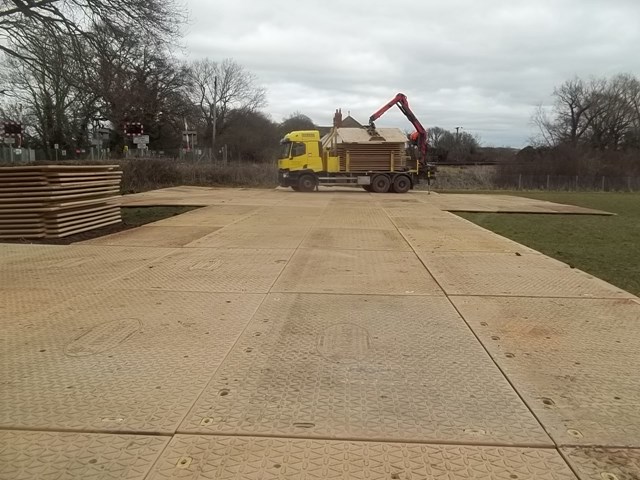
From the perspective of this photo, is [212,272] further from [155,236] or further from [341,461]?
[341,461]

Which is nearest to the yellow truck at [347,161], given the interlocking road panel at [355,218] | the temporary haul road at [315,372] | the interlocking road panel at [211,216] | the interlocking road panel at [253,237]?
the interlocking road panel at [355,218]

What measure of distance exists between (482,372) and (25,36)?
21.1 metres

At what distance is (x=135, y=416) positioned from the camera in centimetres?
346

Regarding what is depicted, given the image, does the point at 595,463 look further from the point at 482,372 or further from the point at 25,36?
the point at 25,36

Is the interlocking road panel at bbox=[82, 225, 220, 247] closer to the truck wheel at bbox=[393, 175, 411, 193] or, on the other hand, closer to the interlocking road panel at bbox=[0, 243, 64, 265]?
the interlocking road panel at bbox=[0, 243, 64, 265]

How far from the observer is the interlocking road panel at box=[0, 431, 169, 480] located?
9.39 ft

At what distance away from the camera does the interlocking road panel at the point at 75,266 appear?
7062 millimetres

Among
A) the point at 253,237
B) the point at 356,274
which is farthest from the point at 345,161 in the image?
the point at 356,274

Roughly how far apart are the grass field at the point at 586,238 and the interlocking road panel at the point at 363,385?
3.70 m

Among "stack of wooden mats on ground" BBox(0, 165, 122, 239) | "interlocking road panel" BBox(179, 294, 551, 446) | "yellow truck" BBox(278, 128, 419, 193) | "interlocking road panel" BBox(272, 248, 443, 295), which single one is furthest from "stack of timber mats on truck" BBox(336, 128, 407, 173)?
"interlocking road panel" BBox(179, 294, 551, 446)

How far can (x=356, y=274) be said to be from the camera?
772 centimetres

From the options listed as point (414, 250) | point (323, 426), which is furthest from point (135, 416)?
point (414, 250)

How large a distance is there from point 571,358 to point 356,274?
358 centimetres

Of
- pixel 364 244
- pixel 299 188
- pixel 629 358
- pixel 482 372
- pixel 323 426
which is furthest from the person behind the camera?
pixel 299 188
